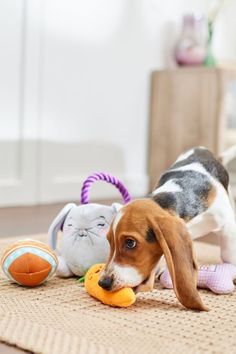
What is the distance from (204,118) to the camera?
3.23 metres

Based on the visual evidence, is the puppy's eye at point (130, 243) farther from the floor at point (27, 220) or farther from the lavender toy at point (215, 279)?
the floor at point (27, 220)

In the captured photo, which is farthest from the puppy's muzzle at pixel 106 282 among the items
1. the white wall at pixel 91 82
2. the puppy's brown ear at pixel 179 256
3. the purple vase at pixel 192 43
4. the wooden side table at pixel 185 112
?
the purple vase at pixel 192 43

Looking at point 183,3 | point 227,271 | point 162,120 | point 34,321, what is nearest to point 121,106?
point 162,120

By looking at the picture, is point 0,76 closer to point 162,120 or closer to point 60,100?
point 60,100

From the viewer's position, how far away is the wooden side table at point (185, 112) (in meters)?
3.16

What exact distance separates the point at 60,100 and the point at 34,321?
6.26 feet

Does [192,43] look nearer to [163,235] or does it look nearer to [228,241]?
[228,241]

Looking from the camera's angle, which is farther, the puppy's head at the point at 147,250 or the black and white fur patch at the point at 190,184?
the black and white fur patch at the point at 190,184

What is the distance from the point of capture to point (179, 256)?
111cm

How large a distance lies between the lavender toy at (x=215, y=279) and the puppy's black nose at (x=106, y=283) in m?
0.22

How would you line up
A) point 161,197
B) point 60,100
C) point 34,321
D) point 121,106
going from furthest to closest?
point 121,106 → point 60,100 → point 161,197 → point 34,321

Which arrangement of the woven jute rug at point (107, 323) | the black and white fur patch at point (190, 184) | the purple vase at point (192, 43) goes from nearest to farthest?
the woven jute rug at point (107, 323)
the black and white fur patch at point (190, 184)
the purple vase at point (192, 43)

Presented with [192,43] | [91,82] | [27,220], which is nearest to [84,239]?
[27,220]

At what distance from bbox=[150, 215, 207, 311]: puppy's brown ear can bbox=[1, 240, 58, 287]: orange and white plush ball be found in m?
0.28
